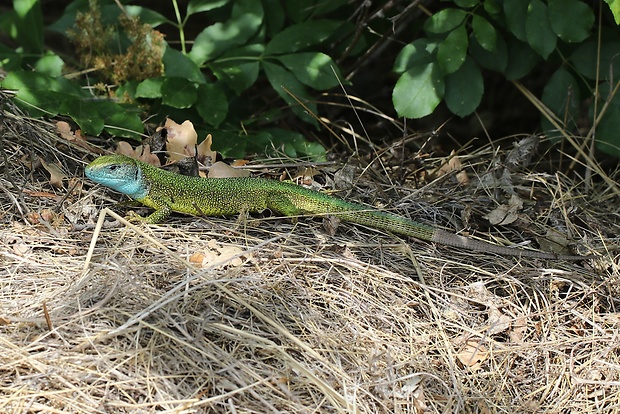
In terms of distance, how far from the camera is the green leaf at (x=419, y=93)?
3574mm

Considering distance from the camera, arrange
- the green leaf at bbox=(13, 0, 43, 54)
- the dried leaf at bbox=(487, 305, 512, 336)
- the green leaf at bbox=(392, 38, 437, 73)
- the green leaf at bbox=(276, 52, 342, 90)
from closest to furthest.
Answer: the dried leaf at bbox=(487, 305, 512, 336)
the green leaf at bbox=(392, 38, 437, 73)
the green leaf at bbox=(276, 52, 342, 90)
the green leaf at bbox=(13, 0, 43, 54)

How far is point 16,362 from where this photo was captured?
2.29 metres

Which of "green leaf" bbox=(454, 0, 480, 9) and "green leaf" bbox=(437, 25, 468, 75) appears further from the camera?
"green leaf" bbox=(454, 0, 480, 9)

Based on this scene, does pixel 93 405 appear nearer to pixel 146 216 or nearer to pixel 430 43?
pixel 146 216

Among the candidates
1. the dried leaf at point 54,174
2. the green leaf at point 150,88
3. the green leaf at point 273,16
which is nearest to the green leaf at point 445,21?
the green leaf at point 273,16

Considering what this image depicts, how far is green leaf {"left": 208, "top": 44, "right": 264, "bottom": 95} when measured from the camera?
12.6ft

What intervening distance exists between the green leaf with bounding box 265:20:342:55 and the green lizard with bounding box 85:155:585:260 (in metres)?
0.88

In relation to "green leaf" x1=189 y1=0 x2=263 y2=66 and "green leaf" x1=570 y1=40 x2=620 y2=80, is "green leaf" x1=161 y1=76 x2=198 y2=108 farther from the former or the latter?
"green leaf" x1=570 y1=40 x2=620 y2=80

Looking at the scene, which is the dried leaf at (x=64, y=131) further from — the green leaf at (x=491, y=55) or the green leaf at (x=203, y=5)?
the green leaf at (x=491, y=55)

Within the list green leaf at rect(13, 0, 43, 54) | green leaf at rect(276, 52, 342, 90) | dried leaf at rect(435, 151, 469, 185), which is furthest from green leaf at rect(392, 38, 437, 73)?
green leaf at rect(13, 0, 43, 54)

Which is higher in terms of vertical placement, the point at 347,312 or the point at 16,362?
the point at 16,362

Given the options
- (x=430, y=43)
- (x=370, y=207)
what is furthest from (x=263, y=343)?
(x=430, y=43)

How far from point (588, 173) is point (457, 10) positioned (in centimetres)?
120

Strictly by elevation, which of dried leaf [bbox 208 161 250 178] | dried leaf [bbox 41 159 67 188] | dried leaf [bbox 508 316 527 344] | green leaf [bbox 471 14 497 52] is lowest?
dried leaf [bbox 508 316 527 344]
